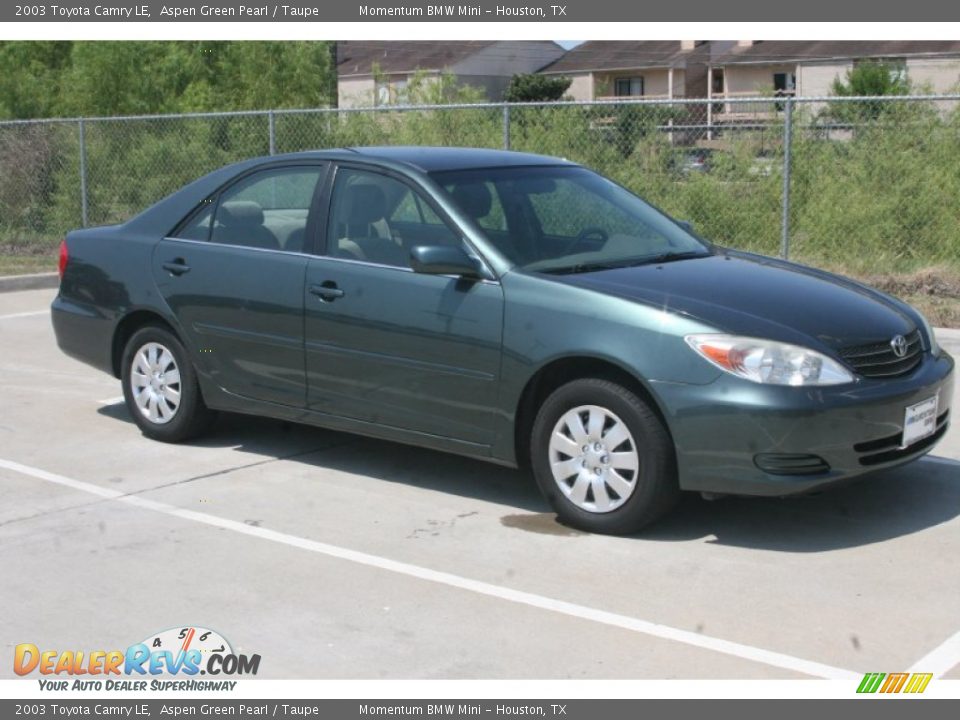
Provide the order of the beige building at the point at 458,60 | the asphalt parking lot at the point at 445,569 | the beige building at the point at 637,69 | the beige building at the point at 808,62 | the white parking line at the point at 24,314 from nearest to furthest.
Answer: the asphalt parking lot at the point at 445,569 → the white parking line at the point at 24,314 → the beige building at the point at 808,62 → the beige building at the point at 637,69 → the beige building at the point at 458,60

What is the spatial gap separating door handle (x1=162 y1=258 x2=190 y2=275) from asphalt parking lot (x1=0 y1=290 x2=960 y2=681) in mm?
1019

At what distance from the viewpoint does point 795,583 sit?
5367 millimetres

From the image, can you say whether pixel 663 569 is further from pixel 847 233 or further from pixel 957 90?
pixel 957 90

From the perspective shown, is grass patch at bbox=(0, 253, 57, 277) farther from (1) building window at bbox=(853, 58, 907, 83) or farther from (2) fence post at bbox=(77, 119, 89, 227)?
(1) building window at bbox=(853, 58, 907, 83)

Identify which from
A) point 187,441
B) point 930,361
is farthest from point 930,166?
point 187,441

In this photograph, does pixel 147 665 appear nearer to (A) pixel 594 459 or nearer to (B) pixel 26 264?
(A) pixel 594 459

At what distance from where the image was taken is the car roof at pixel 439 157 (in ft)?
22.5

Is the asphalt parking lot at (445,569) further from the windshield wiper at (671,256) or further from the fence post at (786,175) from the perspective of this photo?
the fence post at (786,175)

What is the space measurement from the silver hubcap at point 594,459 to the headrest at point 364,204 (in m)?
1.59

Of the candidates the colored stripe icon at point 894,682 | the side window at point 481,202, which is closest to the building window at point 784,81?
the side window at point 481,202

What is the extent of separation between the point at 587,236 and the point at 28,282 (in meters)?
10.1

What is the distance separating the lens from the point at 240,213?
24.4 ft

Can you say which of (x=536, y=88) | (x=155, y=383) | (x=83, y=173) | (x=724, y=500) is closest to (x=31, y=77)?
(x=83, y=173)

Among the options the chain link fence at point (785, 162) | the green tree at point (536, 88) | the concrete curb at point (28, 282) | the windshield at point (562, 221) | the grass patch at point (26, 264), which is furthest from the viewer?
the green tree at point (536, 88)
